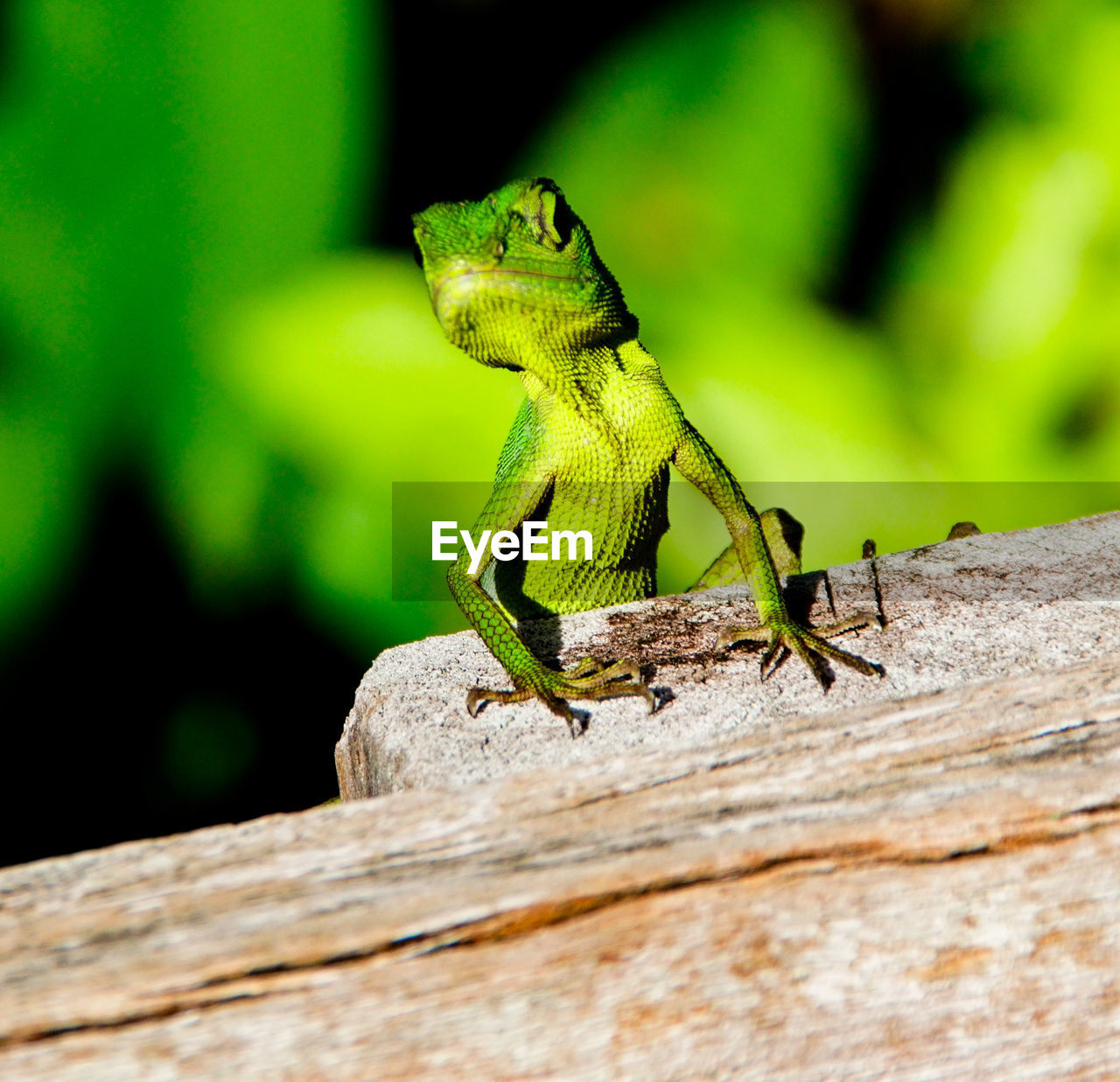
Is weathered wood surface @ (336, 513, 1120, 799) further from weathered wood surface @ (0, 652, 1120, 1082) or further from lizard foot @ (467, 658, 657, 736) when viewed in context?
weathered wood surface @ (0, 652, 1120, 1082)

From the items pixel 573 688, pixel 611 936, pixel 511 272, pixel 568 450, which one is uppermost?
pixel 511 272

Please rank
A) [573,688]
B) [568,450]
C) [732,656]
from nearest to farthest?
[573,688] → [732,656] → [568,450]

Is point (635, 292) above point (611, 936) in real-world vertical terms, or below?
above

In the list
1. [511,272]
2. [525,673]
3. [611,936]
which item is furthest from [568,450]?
[611,936]

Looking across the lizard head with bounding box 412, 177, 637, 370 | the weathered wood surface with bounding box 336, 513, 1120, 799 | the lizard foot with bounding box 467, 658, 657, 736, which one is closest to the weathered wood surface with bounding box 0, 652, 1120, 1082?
the weathered wood surface with bounding box 336, 513, 1120, 799

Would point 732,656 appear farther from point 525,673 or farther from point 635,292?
point 635,292

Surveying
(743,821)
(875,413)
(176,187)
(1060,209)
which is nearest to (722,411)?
(875,413)

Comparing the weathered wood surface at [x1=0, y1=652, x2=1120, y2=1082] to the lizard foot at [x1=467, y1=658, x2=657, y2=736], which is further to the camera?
the lizard foot at [x1=467, y1=658, x2=657, y2=736]
